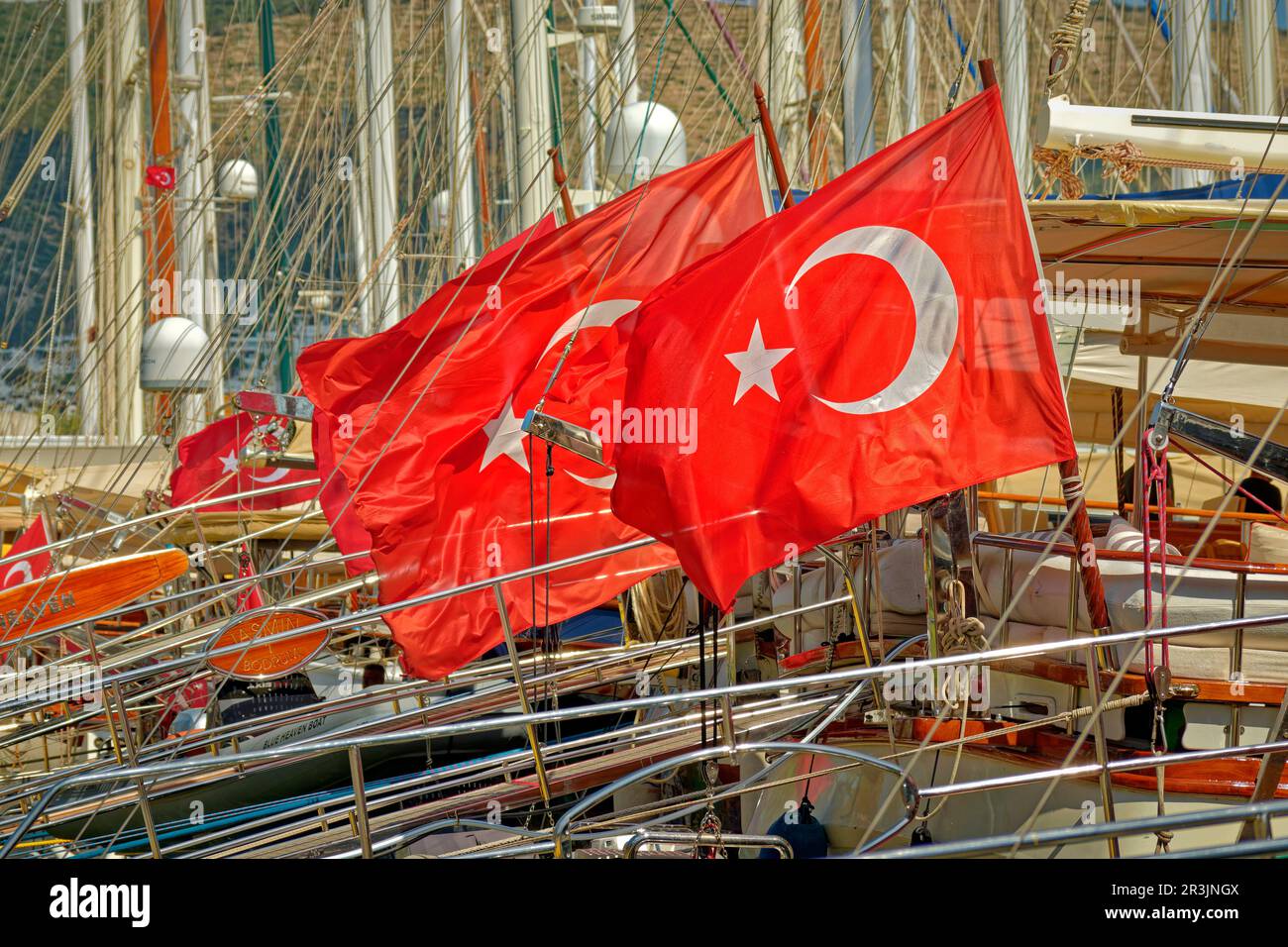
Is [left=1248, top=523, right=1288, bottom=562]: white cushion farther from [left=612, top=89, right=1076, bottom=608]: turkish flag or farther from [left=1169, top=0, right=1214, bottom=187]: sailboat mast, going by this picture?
[left=1169, top=0, right=1214, bottom=187]: sailboat mast

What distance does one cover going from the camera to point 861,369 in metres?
5.25

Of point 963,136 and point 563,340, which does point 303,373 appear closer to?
point 563,340

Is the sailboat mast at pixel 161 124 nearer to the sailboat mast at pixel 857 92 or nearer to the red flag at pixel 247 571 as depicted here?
the red flag at pixel 247 571

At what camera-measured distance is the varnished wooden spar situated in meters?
7.63

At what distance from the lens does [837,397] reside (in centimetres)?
527

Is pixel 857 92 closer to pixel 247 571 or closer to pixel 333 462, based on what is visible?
pixel 333 462

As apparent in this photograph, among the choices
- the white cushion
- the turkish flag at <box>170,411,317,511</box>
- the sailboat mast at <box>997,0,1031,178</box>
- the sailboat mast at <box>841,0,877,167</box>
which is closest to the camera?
Answer: the white cushion

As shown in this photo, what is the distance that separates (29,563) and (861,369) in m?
6.46

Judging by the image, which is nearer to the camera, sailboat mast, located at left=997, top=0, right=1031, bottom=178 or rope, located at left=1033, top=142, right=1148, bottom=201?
rope, located at left=1033, top=142, right=1148, bottom=201

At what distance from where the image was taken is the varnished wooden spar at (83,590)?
763cm

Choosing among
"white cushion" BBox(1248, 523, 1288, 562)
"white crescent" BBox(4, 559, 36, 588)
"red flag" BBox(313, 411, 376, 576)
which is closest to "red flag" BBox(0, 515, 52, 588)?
"white crescent" BBox(4, 559, 36, 588)

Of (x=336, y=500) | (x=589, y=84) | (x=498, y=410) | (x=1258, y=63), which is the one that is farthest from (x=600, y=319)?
(x=589, y=84)

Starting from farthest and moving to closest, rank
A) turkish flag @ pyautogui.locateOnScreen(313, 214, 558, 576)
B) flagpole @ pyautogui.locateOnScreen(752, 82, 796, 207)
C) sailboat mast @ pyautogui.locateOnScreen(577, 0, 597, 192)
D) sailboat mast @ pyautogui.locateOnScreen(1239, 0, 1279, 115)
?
1. sailboat mast @ pyautogui.locateOnScreen(577, 0, 597, 192)
2. sailboat mast @ pyautogui.locateOnScreen(1239, 0, 1279, 115)
3. turkish flag @ pyautogui.locateOnScreen(313, 214, 558, 576)
4. flagpole @ pyautogui.locateOnScreen(752, 82, 796, 207)
